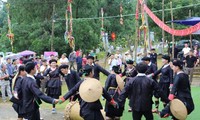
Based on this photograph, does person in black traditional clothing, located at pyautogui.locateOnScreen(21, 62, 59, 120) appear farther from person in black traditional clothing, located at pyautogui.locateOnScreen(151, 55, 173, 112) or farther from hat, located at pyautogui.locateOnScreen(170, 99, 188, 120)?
person in black traditional clothing, located at pyautogui.locateOnScreen(151, 55, 173, 112)

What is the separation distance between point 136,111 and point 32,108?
2136 mm

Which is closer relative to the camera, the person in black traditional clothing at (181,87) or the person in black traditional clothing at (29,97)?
the person in black traditional clothing at (29,97)

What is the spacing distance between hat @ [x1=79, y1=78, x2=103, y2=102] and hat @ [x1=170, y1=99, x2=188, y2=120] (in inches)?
69.0

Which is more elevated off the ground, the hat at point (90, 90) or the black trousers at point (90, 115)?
the hat at point (90, 90)

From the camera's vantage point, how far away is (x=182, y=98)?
774cm

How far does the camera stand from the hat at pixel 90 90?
21.4 ft

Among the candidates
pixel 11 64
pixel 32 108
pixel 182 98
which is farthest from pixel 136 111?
pixel 11 64

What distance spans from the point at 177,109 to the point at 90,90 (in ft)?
6.87

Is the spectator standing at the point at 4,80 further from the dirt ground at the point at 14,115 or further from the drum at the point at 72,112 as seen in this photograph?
the drum at the point at 72,112

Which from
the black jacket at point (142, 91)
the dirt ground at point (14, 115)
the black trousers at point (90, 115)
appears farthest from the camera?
the dirt ground at point (14, 115)

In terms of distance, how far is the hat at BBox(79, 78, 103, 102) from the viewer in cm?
654

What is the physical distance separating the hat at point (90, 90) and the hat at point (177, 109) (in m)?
1.75

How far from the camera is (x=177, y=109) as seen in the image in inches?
291

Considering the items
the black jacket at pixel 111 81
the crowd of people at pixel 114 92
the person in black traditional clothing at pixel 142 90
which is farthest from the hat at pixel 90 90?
the black jacket at pixel 111 81
